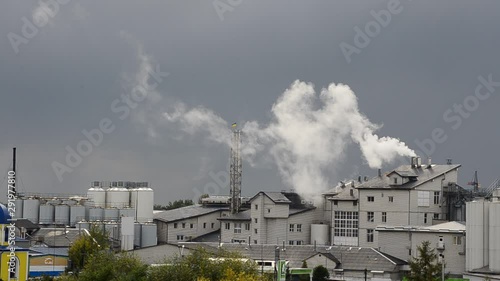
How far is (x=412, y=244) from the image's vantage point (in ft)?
265

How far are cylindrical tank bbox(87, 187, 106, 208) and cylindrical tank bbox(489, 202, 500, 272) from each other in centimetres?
5141

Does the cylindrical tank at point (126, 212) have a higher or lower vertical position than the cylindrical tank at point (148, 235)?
higher

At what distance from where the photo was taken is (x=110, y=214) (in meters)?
102

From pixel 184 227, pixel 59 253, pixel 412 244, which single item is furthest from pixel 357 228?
pixel 59 253

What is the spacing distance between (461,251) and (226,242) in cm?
2625

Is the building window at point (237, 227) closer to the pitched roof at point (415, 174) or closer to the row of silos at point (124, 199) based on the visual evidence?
the pitched roof at point (415, 174)

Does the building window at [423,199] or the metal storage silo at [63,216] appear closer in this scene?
the building window at [423,199]

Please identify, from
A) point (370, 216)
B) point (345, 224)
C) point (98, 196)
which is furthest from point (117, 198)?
point (370, 216)

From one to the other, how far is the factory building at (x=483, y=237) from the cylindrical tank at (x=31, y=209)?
171 ft

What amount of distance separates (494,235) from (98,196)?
5223 centimetres

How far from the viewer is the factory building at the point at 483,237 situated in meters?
68.2

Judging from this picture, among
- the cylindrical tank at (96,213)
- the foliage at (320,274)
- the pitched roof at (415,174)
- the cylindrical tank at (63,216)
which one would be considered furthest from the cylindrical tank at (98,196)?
the foliage at (320,274)

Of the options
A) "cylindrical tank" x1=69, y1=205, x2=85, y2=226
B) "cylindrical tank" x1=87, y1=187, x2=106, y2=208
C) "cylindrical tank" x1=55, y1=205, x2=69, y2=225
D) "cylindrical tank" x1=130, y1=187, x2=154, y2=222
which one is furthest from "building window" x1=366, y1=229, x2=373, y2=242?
"cylindrical tank" x1=55, y1=205, x2=69, y2=225

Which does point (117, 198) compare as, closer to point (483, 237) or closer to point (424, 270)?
point (424, 270)
